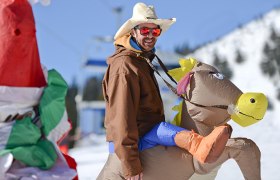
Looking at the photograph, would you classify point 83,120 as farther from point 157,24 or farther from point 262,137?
point 157,24

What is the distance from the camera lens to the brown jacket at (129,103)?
3.10 m

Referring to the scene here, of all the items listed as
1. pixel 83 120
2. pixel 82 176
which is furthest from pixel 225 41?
pixel 82 176

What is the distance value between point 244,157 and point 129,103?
0.80 metres

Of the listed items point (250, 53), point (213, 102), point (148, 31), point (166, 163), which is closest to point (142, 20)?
point (148, 31)

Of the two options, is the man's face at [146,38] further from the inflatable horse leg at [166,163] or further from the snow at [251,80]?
the snow at [251,80]

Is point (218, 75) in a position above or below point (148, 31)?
below

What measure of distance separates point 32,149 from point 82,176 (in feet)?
14.8

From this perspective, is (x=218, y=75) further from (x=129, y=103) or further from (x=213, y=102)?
(x=129, y=103)

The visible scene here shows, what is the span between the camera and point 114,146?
10.4 feet

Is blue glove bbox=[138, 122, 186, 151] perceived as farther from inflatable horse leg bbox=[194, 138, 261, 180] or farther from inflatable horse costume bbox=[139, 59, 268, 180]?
inflatable horse leg bbox=[194, 138, 261, 180]

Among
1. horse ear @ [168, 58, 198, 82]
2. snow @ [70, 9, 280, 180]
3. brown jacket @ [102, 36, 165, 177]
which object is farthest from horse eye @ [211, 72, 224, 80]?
snow @ [70, 9, 280, 180]

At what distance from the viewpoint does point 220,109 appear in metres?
3.30

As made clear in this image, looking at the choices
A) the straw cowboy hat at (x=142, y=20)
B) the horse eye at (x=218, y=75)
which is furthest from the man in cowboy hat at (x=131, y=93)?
the horse eye at (x=218, y=75)

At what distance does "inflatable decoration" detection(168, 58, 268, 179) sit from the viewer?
324 centimetres
